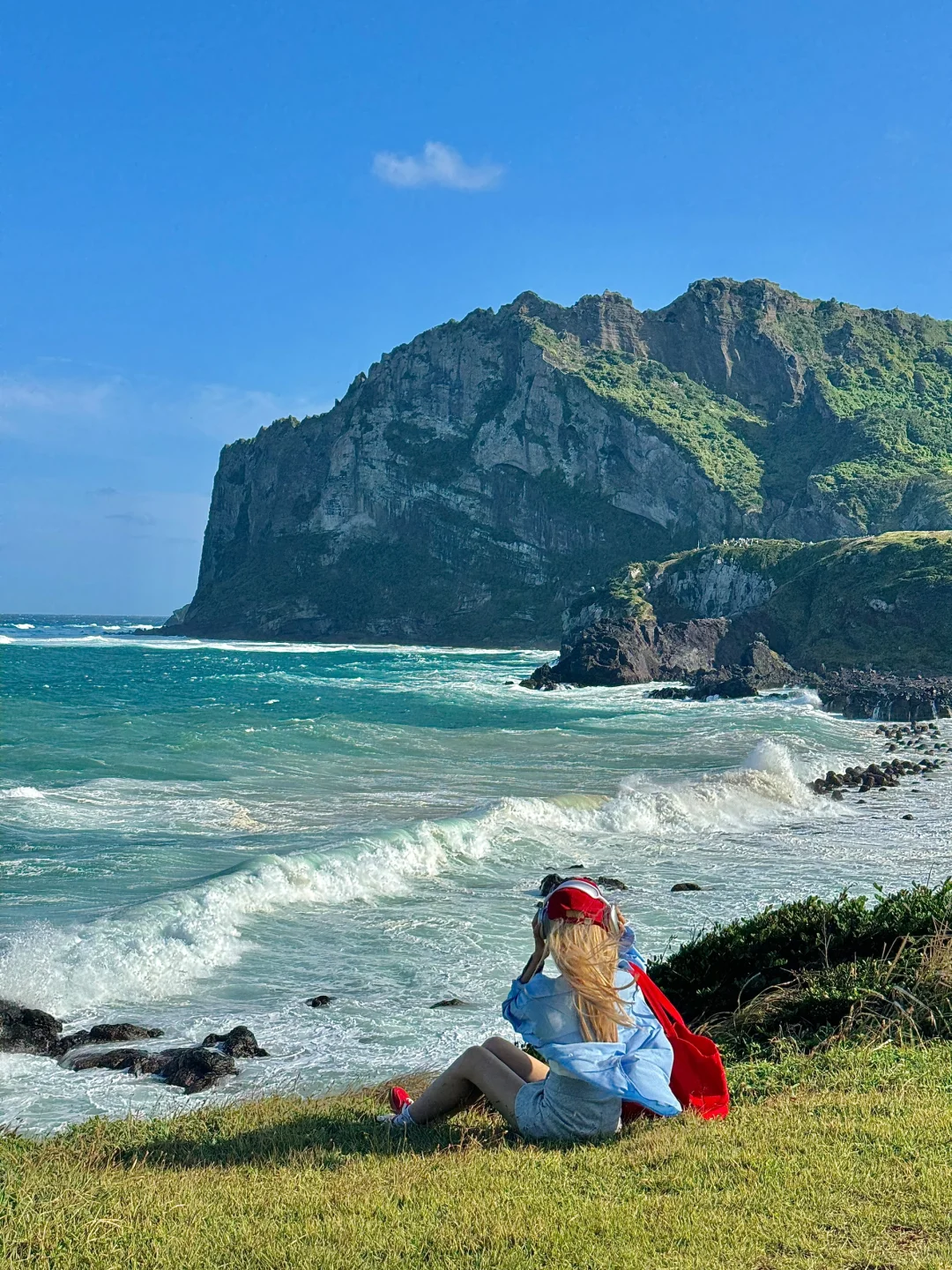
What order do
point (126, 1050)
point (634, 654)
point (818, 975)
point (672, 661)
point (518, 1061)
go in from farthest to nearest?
point (672, 661), point (634, 654), point (126, 1050), point (818, 975), point (518, 1061)

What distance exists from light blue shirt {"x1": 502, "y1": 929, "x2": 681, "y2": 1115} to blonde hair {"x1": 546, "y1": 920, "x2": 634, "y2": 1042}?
0.06 m

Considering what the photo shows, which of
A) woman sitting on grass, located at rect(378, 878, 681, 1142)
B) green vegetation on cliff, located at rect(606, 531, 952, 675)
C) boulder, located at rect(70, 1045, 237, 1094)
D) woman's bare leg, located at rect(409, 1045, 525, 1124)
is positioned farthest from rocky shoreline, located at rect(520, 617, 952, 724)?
woman sitting on grass, located at rect(378, 878, 681, 1142)

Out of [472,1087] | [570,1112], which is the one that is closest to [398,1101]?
[472,1087]

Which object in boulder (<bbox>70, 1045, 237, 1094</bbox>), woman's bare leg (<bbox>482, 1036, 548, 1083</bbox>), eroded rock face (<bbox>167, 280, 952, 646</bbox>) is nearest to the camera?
woman's bare leg (<bbox>482, 1036, 548, 1083</bbox>)

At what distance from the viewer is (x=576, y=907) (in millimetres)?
4730

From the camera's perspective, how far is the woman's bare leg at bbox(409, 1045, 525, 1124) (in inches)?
205

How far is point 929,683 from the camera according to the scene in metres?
57.6

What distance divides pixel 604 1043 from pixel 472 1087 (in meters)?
1.03

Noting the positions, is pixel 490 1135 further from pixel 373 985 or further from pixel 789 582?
pixel 789 582

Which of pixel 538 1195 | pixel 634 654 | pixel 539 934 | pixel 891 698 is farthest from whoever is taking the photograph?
pixel 634 654

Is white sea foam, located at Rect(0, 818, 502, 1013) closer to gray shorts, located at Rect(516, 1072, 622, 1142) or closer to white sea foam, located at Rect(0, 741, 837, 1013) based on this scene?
white sea foam, located at Rect(0, 741, 837, 1013)

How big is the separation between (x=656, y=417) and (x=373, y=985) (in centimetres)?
13635

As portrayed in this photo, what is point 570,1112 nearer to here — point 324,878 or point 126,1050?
point 126,1050

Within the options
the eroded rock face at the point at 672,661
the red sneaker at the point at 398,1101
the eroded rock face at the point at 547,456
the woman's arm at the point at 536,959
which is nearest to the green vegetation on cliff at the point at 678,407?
the eroded rock face at the point at 547,456
